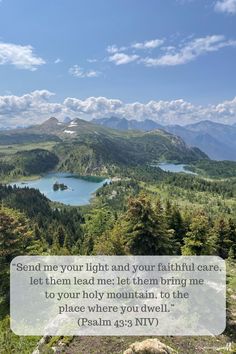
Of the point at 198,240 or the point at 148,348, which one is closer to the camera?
the point at 148,348

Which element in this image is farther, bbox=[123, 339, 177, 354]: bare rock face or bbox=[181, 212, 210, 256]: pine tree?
bbox=[181, 212, 210, 256]: pine tree

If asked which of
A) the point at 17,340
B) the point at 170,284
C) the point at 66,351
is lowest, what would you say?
the point at 17,340

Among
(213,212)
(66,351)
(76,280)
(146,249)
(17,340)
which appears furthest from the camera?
(213,212)

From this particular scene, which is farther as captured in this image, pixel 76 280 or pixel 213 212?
pixel 213 212

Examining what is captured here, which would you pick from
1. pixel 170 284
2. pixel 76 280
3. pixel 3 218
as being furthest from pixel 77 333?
pixel 3 218

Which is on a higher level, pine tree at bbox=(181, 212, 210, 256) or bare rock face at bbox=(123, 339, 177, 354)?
pine tree at bbox=(181, 212, 210, 256)

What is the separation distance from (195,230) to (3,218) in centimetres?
2064

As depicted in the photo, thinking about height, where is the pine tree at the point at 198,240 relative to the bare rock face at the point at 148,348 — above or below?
above

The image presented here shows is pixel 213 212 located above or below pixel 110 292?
below

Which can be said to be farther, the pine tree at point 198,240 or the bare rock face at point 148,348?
the pine tree at point 198,240

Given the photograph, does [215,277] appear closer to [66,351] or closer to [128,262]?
[128,262]

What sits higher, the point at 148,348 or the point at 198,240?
the point at 198,240

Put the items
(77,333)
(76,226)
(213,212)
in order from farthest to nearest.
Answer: (213,212) < (76,226) < (77,333)

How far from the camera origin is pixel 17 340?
2750 cm
